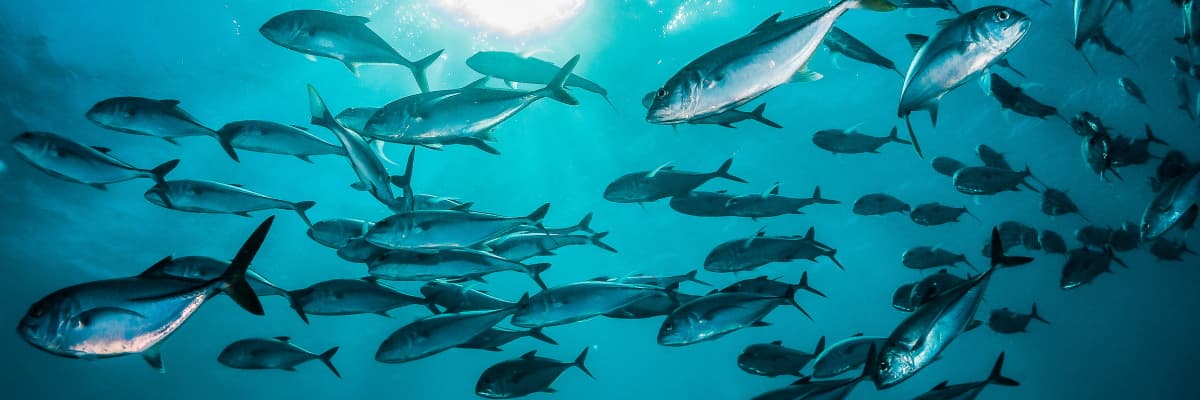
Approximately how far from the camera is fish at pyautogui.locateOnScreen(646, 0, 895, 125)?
1.78 metres

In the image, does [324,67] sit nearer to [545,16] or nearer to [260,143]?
[545,16]

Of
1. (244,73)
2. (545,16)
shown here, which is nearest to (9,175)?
(244,73)

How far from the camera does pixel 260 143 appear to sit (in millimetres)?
3750

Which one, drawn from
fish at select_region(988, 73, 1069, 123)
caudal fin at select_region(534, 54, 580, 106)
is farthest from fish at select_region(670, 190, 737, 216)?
fish at select_region(988, 73, 1069, 123)

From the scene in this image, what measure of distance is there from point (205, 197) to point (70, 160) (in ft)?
2.49

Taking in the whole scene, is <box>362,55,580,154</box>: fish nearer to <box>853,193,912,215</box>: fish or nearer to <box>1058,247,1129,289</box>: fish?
<box>853,193,912,215</box>: fish

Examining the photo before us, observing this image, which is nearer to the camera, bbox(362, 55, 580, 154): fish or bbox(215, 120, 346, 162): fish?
bbox(362, 55, 580, 154): fish

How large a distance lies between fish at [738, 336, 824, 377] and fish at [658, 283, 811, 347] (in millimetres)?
1059

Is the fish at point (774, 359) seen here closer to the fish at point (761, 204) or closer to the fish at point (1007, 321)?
the fish at point (761, 204)

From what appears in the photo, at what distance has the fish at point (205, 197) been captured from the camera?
12.4 ft

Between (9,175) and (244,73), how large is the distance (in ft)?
37.3

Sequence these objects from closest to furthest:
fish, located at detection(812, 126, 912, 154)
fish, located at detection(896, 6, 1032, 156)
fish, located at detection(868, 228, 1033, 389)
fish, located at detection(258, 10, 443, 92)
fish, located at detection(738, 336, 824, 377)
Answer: fish, located at detection(896, 6, 1032, 156) < fish, located at detection(868, 228, 1033, 389) < fish, located at detection(258, 10, 443, 92) < fish, located at detection(738, 336, 824, 377) < fish, located at detection(812, 126, 912, 154)

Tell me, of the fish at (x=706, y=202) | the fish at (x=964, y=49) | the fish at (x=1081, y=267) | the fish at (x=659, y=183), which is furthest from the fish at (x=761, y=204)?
the fish at (x=1081, y=267)

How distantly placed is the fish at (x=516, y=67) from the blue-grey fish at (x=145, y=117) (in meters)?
2.57
